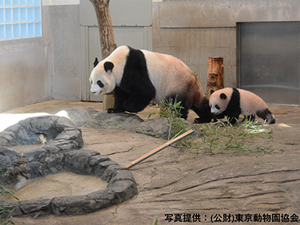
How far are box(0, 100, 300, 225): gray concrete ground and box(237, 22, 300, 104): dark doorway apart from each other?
3.49 m

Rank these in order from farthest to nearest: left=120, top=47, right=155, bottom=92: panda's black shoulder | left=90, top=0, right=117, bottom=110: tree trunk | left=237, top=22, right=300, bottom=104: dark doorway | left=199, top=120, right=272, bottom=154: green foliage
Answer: left=237, top=22, right=300, bottom=104: dark doorway, left=90, top=0, right=117, bottom=110: tree trunk, left=120, top=47, right=155, bottom=92: panda's black shoulder, left=199, top=120, right=272, bottom=154: green foliage

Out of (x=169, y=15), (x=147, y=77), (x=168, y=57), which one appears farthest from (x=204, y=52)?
(x=147, y=77)

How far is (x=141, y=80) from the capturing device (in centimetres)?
519

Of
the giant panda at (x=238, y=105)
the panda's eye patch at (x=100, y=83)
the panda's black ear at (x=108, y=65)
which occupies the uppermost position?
the panda's black ear at (x=108, y=65)

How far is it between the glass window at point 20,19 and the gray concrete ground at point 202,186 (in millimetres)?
4097

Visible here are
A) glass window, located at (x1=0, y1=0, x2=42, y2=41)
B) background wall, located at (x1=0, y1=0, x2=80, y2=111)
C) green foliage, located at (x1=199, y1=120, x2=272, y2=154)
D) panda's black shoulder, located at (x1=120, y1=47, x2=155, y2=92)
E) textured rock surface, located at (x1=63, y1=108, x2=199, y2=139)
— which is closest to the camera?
green foliage, located at (x1=199, y1=120, x2=272, y2=154)

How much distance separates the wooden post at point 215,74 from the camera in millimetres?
6449

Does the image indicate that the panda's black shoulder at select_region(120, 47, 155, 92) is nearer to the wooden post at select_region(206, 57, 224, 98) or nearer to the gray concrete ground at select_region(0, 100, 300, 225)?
the gray concrete ground at select_region(0, 100, 300, 225)

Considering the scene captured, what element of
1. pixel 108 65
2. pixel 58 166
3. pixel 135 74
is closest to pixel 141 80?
pixel 135 74

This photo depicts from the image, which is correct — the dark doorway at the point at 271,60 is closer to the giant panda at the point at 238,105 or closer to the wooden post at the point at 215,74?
the wooden post at the point at 215,74

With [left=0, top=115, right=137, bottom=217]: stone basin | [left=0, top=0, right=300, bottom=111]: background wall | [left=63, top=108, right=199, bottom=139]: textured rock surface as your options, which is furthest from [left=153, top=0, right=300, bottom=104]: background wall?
[left=0, top=115, right=137, bottom=217]: stone basin

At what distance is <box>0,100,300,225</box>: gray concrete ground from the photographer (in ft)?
8.50

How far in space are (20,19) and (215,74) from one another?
435 cm

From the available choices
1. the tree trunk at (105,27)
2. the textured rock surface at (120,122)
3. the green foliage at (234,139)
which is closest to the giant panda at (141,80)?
the textured rock surface at (120,122)
